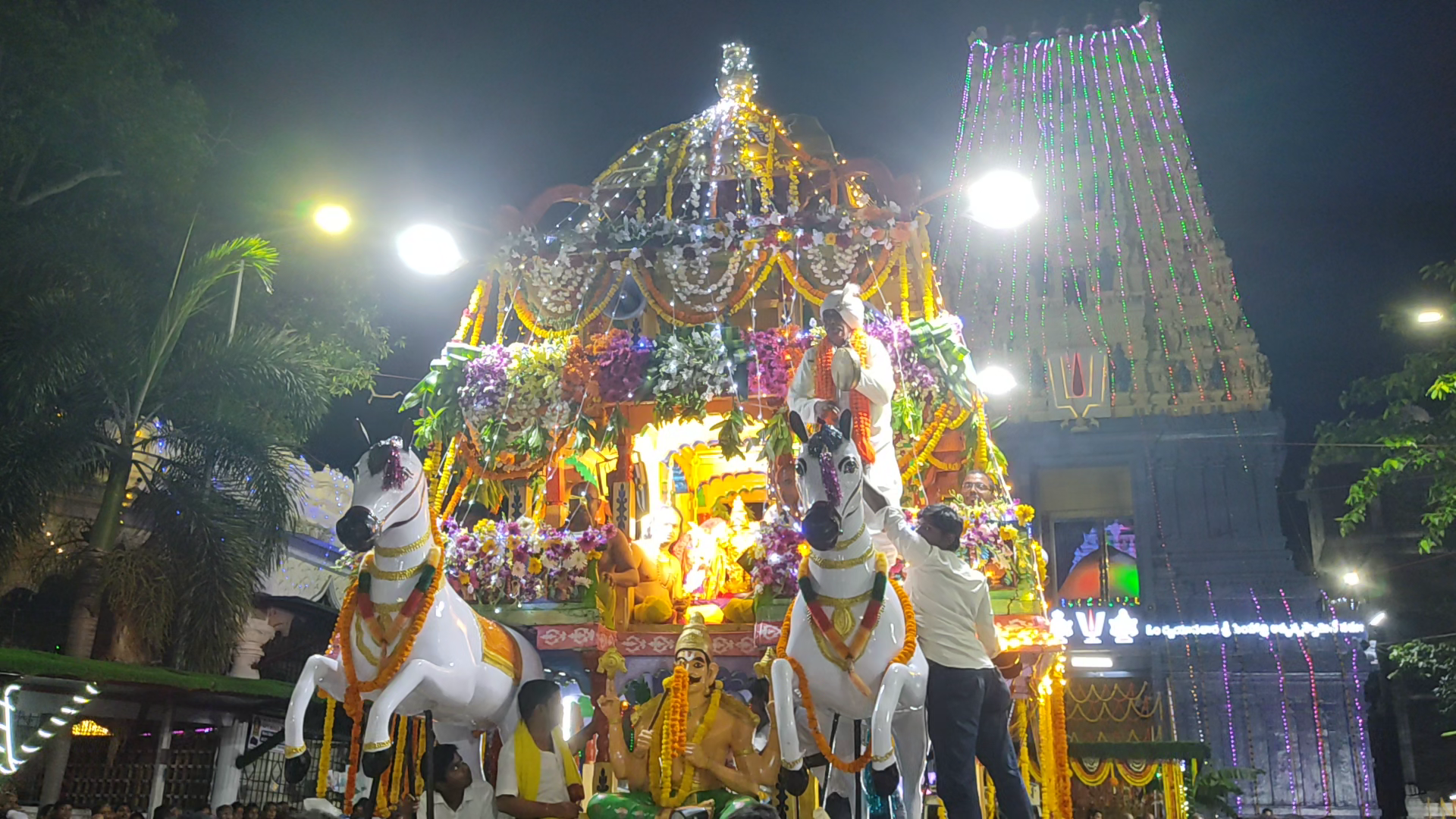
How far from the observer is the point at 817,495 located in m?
5.84

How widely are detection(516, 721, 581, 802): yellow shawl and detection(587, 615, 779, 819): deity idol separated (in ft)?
1.04

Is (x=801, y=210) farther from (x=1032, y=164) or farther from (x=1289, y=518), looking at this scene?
(x=1289, y=518)

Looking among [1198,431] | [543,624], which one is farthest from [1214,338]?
[543,624]

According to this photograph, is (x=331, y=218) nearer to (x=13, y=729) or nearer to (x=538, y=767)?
(x=13, y=729)

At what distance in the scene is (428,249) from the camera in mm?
10141

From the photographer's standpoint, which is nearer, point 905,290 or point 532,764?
point 532,764

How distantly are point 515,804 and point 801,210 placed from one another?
618 centimetres

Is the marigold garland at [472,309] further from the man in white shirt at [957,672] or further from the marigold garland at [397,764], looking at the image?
the man in white shirt at [957,672]

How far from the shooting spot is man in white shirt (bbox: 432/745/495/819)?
6379 mm

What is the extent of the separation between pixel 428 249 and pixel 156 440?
6.69 meters

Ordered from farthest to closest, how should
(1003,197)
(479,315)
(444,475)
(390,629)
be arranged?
(479,315)
(444,475)
(1003,197)
(390,629)

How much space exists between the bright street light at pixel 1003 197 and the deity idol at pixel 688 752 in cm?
482

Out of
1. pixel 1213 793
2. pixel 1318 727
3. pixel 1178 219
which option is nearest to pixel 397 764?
pixel 1213 793

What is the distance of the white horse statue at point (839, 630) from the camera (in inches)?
225
